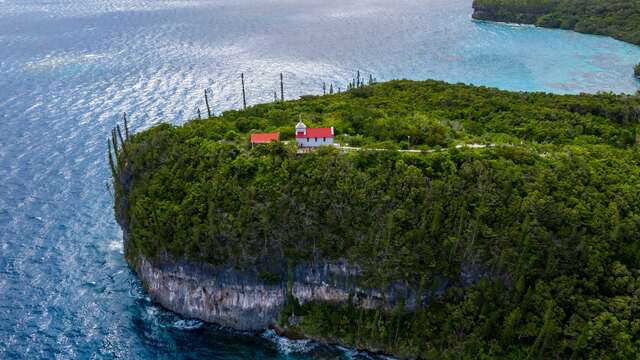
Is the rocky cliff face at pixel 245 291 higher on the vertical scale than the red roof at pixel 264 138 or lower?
lower

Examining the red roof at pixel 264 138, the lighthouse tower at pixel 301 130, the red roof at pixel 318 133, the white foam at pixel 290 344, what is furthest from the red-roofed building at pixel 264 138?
the white foam at pixel 290 344

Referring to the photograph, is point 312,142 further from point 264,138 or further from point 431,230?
point 431,230

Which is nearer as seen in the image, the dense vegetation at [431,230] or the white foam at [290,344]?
the dense vegetation at [431,230]

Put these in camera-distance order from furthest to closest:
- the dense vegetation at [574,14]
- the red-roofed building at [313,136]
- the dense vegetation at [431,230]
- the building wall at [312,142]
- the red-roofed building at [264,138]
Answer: the dense vegetation at [574,14], the red-roofed building at [264,138], the building wall at [312,142], the red-roofed building at [313,136], the dense vegetation at [431,230]

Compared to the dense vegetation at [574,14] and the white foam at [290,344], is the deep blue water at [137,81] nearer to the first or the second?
the white foam at [290,344]

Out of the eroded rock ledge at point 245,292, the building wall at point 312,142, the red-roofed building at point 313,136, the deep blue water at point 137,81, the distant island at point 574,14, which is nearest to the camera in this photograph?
the eroded rock ledge at point 245,292

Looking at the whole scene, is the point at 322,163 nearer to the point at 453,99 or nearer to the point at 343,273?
the point at 343,273

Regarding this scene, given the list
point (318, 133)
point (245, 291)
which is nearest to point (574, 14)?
point (318, 133)
